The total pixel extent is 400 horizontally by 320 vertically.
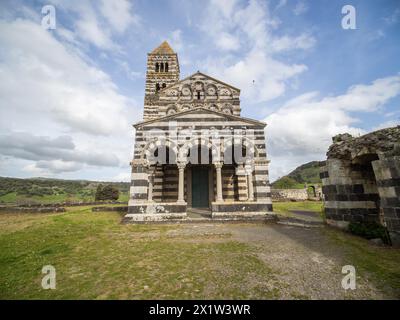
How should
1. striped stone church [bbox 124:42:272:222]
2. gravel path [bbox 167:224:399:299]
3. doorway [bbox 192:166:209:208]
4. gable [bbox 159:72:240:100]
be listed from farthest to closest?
gable [bbox 159:72:240:100]
doorway [bbox 192:166:209:208]
striped stone church [bbox 124:42:272:222]
gravel path [bbox 167:224:399:299]

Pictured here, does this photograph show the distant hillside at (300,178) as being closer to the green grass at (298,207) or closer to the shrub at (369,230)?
the green grass at (298,207)

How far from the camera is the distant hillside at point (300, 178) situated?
39.6 m

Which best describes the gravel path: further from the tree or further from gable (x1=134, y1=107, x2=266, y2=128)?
the tree

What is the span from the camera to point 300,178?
2488 inches

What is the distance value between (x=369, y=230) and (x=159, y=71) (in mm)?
A: 24121

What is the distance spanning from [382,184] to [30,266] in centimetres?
1023

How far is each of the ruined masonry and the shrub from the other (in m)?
0.30

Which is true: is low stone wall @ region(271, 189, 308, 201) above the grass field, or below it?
above

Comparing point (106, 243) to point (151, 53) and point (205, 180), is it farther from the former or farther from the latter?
point (151, 53)

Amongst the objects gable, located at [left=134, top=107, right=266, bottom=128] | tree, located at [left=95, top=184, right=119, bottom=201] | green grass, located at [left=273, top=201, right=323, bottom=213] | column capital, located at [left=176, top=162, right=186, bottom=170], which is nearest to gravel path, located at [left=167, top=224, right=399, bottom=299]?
column capital, located at [left=176, top=162, right=186, bottom=170]

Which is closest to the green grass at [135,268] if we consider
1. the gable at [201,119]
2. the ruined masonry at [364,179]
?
the ruined masonry at [364,179]

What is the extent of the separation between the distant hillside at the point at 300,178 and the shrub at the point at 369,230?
111 feet

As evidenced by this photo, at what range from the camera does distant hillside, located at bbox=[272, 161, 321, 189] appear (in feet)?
130
